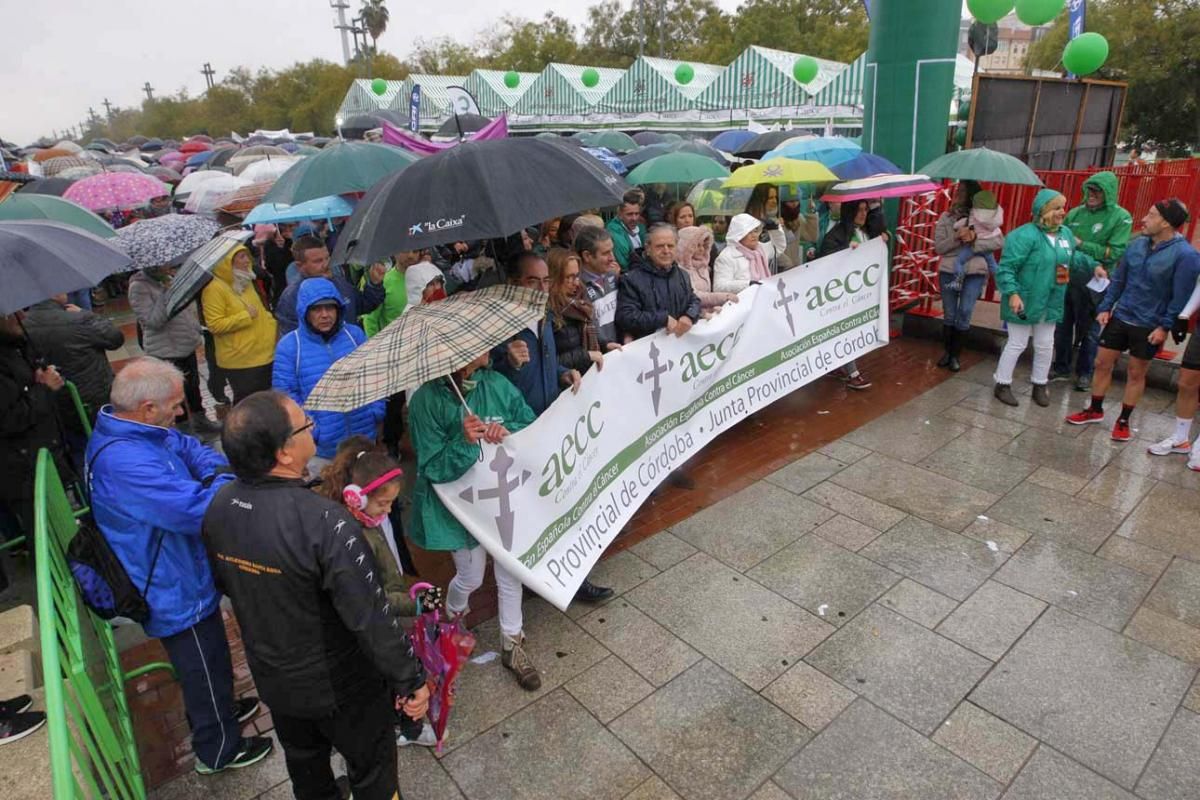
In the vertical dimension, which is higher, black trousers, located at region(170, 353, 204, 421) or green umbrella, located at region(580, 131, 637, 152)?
green umbrella, located at region(580, 131, 637, 152)

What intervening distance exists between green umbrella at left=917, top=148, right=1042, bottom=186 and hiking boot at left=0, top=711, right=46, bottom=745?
7.14 m

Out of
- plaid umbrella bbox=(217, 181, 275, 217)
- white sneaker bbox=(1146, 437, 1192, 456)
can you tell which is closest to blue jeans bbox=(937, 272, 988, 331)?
white sneaker bbox=(1146, 437, 1192, 456)

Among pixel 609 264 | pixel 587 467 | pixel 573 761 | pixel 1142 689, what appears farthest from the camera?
pixel 609 264

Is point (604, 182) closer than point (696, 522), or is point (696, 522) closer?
point (604, 182)

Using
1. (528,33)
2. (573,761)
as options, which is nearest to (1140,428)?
(573,761)

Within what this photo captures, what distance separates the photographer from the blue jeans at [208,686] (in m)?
2.77

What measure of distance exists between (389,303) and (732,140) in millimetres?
12074

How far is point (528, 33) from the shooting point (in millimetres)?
60688

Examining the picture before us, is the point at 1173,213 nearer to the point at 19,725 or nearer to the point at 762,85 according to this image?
the point at 19,725

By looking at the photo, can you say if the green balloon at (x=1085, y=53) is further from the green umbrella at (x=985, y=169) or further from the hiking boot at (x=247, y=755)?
the hiking boot at (x=247, y=755)

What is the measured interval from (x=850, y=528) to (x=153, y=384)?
12.5 ft

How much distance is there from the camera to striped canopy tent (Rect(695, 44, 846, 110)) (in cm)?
2009

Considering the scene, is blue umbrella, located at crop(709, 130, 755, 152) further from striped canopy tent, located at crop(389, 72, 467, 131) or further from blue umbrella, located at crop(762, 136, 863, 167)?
striped canopy tent, located at crop(389, 72, 467, 131)

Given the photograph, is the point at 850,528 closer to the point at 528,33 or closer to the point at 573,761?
the point at 573,761
